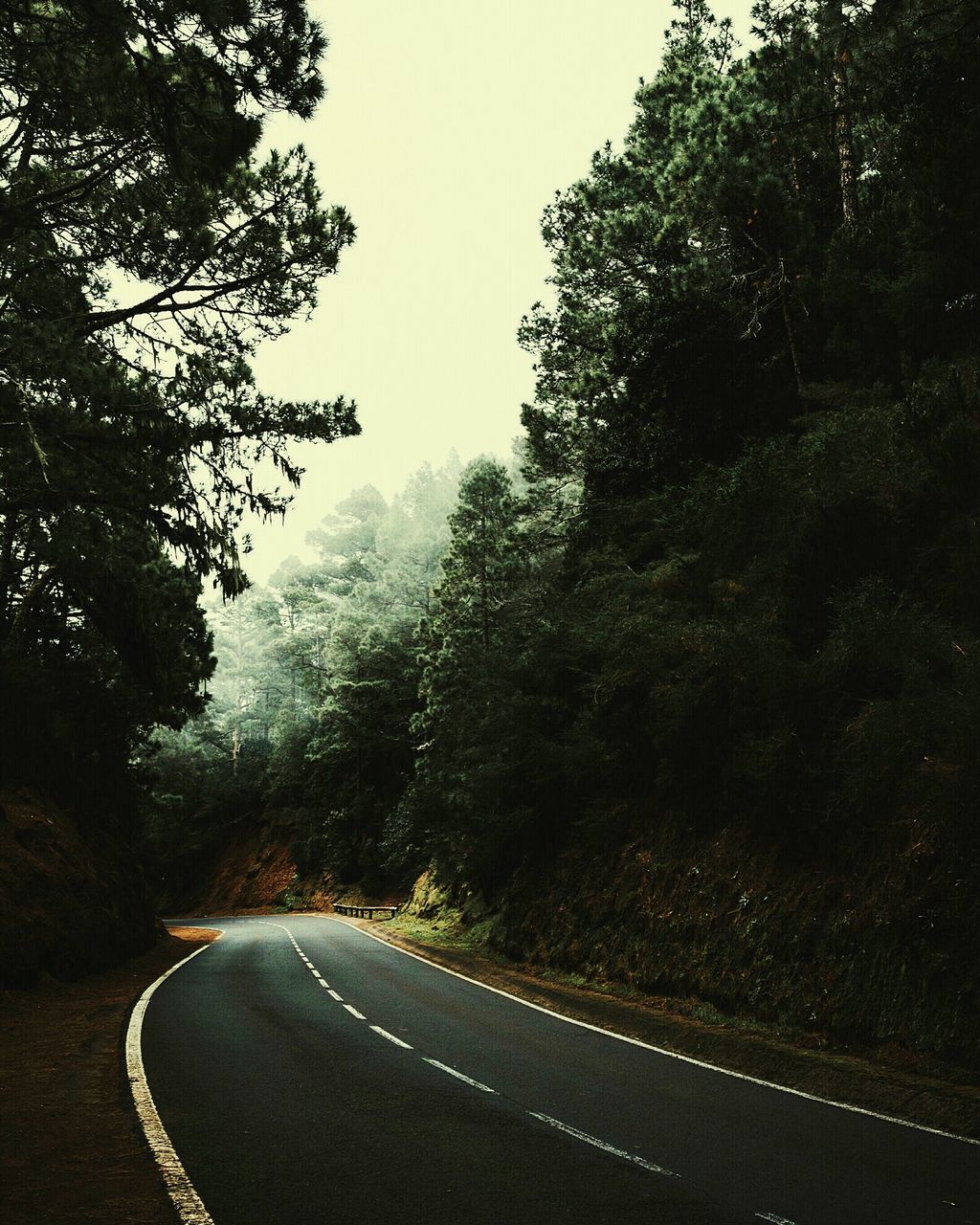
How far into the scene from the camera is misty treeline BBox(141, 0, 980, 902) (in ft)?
36.0

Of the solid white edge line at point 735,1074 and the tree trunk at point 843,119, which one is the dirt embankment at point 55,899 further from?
the tree trunk at point 843,119

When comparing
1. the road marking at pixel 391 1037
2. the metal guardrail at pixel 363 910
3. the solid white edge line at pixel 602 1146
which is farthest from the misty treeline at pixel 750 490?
the road marking at pixel 391 1037

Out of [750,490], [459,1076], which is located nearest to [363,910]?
[750,490]

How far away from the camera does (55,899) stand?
54.0 ft

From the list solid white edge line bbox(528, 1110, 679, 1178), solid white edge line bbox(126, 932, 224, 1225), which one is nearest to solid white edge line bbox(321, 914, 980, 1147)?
solid white edge line bbox(528, 1110, 679, 1178)

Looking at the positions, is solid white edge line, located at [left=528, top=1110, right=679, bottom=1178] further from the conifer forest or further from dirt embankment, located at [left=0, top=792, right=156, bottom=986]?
dirt embankment, located at [left=0, top=792, right=156, bottom=986]

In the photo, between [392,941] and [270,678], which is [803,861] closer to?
[392,941]

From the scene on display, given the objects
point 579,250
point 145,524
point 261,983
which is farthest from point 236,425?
point 579,250

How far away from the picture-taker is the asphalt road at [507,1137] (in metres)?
4.86

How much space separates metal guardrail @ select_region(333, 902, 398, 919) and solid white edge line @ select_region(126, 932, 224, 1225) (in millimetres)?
27795

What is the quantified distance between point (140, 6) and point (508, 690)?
17.5m

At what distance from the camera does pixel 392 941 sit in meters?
26.2

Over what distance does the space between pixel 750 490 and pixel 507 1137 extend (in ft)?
49.4

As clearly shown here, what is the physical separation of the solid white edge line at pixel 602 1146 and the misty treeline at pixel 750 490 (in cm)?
459
